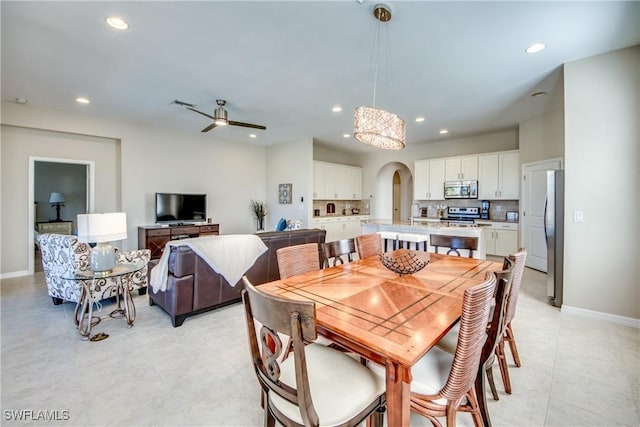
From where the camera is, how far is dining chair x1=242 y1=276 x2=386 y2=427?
960mm

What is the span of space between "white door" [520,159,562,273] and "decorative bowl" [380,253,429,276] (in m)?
3.84

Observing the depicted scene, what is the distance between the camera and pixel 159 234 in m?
5.51

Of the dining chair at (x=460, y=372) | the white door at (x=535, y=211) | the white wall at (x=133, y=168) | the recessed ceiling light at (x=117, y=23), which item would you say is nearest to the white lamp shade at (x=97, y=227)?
the recessed ceiling light at (x=117, y=23)

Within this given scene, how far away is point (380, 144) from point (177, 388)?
100 inches

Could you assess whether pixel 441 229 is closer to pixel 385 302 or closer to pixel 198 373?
pixel 385 302

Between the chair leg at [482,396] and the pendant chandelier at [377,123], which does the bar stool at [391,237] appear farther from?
the chair leg at [482,396]

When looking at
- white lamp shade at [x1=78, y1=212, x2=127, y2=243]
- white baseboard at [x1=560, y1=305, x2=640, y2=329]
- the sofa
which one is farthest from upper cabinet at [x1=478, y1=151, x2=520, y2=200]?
white lamp shade at [x1=78, y1=212, x2=127, y2=243]

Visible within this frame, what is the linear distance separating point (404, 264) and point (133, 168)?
5628 millimetres

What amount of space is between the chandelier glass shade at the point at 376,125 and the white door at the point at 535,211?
390cm

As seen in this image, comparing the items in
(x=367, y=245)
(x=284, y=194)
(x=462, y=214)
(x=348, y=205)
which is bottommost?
(x=367, y=245)

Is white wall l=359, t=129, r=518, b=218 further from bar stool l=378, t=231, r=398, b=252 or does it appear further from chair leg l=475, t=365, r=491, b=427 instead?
chair leg l=475, t=365, r=491, b=427

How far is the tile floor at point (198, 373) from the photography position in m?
1.68

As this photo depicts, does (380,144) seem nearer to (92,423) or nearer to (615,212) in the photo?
(615,212)

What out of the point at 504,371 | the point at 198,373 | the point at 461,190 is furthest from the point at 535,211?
the point at 198,373
